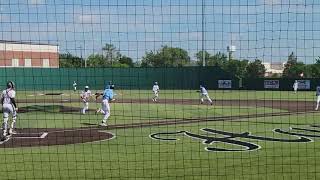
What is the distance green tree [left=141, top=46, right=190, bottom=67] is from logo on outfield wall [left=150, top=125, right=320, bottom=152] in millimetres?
2868

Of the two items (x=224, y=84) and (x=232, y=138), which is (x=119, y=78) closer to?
(x=232, y=138)

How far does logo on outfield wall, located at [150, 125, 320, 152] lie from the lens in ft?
47.9

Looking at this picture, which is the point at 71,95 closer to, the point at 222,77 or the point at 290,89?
the point at 222,77

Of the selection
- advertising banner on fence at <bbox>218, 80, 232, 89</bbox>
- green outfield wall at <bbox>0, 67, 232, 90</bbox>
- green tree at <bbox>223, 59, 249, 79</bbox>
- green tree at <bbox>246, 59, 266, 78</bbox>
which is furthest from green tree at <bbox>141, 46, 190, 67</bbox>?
advertising banner on fence at <bbox>218, 80, 232, 89</bbox>

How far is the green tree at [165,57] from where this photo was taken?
11.1 m

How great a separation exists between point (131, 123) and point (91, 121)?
2114mm

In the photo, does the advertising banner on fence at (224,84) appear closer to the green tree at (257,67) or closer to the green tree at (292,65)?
the green tree at (292,65)

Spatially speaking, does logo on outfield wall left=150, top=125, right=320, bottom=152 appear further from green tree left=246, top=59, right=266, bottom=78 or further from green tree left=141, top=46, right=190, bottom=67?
green tree left=141, top=46, right=190, bottom=67

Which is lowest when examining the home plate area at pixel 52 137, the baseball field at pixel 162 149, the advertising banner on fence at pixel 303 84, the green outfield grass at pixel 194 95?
the home plate area at pixel 52 137

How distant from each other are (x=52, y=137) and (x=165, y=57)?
6.33 metres

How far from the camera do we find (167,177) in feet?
33.9

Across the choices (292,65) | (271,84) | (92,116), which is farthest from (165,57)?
(271,84)

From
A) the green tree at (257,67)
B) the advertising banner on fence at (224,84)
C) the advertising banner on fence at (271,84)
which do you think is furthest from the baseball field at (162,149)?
the advertising banner on fence at (271,84)

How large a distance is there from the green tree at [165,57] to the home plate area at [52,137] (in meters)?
4.79
